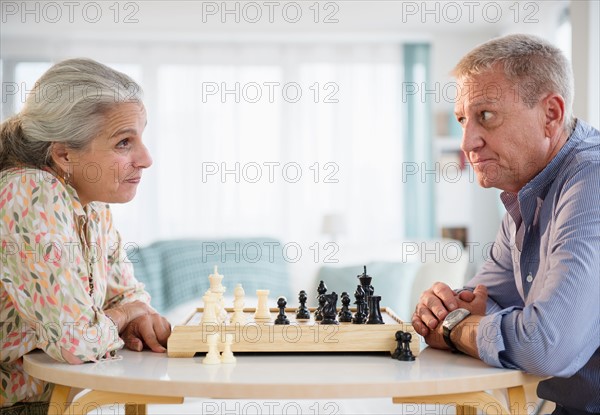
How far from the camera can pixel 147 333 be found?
1.77 metres

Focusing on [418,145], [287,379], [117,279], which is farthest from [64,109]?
[418,145]

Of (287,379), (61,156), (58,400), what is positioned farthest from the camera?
(61,156)

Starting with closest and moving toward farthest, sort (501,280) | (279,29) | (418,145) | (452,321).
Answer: (452,321)
(501,280)
(279,29)
(418,145)

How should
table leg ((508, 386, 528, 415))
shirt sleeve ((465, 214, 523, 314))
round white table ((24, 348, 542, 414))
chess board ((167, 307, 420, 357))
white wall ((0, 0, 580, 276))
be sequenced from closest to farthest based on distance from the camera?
round white table ((24, 348, 542, 414)) < table leg ((508, 386, 528, 415)) < chess board ((167, 307, 420, 357)) < shirt sleeve ((465, 214, 523, 314)) < white wall ((0, 0, 580, 276))

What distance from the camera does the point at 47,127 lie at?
6.06ft

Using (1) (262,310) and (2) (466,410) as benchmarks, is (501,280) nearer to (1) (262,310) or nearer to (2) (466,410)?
(2) (466,410)

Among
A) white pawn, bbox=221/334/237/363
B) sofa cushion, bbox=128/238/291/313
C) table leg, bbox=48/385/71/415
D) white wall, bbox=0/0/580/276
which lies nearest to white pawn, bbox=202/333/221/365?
white pawn, bbox=221/334/237/363

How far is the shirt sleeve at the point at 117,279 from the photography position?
A: 2098 millimetres

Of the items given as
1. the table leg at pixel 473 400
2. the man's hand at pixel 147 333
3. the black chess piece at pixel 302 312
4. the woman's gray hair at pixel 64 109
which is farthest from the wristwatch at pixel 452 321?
the woman's gray hair at pixel 64 109

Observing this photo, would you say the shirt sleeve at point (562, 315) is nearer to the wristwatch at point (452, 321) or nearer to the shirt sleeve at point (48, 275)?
the wristwatch at point (452, 321)

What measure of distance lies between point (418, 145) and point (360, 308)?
18.4ft

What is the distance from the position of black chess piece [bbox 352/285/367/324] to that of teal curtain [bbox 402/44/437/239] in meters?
5.49

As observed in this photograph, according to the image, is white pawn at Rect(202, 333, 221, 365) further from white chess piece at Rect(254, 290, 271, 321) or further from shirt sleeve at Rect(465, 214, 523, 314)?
shirt sleeve at Rect(465, 214, 523, 314)

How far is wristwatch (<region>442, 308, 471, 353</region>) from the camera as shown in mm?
1671
